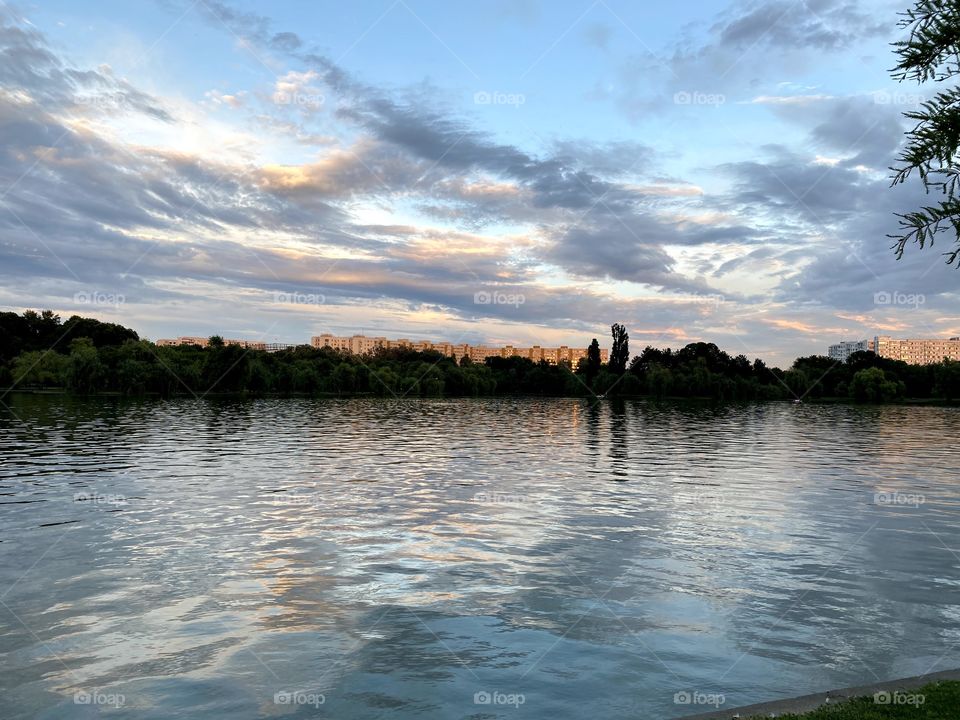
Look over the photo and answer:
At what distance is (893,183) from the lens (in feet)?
19.0

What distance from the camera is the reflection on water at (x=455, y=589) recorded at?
12281 millimetres

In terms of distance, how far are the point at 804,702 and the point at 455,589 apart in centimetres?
945

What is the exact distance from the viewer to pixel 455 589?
709 inches

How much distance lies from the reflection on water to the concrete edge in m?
1.21

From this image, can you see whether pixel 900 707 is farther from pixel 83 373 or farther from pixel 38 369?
pixel 38 369

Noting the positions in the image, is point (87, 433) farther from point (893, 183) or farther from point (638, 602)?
point (893, 183)

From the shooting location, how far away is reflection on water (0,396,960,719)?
484 inches

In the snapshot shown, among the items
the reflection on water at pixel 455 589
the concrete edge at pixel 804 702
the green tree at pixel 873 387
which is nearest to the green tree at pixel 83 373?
the reflection on water at pixel 455 589

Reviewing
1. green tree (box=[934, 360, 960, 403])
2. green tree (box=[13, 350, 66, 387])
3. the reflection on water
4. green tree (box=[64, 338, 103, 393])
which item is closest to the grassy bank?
the reflection on water

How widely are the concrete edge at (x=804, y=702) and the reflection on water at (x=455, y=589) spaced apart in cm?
121

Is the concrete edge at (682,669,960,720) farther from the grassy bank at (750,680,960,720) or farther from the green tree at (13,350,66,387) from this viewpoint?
the green tree at (13,350,66,387)

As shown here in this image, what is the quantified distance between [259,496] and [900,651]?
2526cm

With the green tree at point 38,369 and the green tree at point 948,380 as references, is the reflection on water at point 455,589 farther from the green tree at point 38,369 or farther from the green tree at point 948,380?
the green tree at point 948,380

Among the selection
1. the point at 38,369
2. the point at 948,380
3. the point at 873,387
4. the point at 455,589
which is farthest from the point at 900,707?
the point at 948,380
